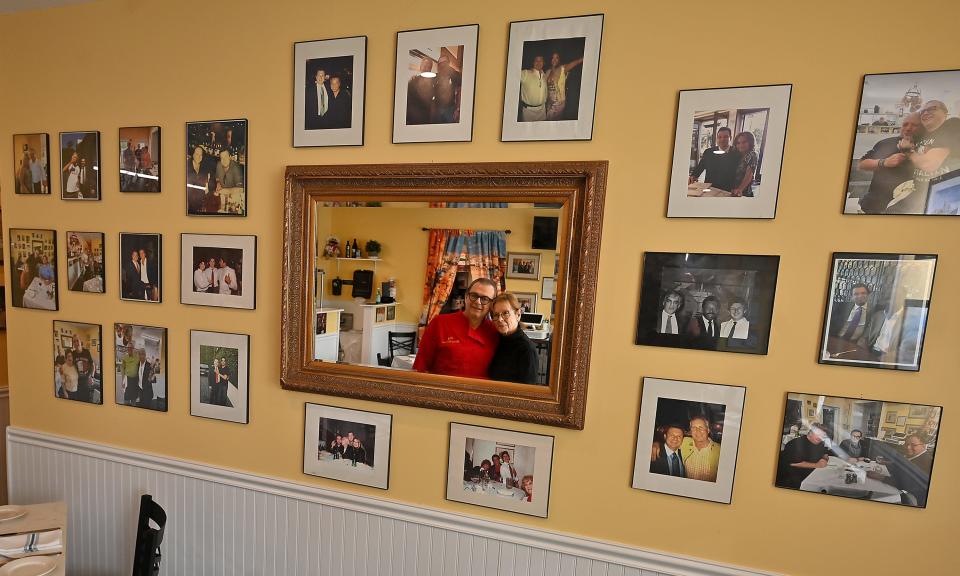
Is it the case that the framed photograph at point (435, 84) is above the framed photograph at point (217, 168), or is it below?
above

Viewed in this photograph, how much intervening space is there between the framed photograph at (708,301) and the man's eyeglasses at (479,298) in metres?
0.48

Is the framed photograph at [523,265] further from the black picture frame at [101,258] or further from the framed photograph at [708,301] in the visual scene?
the black picture frame at [101,258]

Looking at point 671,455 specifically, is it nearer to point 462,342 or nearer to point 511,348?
point 511,348

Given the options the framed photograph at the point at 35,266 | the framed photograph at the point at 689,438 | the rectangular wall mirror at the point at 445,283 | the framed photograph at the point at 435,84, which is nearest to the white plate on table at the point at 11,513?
the framed photograph at the point at 35,266

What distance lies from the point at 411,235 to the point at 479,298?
0.32 m

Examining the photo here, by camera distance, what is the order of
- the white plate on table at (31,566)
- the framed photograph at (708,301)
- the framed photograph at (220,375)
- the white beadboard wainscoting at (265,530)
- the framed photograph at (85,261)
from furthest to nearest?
the framed photograph at (85,261)
the framed photograph at (220,375)
the white beadboard wainscoting at (265,530)
the white plate on table at (31,566)
the framed photograph at (708,301)

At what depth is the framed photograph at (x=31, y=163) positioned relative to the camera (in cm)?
170

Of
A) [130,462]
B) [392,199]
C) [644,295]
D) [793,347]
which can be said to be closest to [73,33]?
[392,199]

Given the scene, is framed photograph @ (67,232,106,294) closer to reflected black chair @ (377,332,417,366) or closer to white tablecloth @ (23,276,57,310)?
white tablecloth @ (23,276,57,310)

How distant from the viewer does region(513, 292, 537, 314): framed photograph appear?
128 centimetres

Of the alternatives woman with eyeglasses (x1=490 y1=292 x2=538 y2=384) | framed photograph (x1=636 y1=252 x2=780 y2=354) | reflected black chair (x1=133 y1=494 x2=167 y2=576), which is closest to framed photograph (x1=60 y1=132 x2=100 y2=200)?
reflected black chair (x1=133 y1=494 x2=167 y2=576)

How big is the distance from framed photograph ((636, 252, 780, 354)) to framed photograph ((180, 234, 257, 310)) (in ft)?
4.65

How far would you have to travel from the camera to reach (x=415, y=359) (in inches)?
55.0

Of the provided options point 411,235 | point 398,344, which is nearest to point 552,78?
point 411,235
